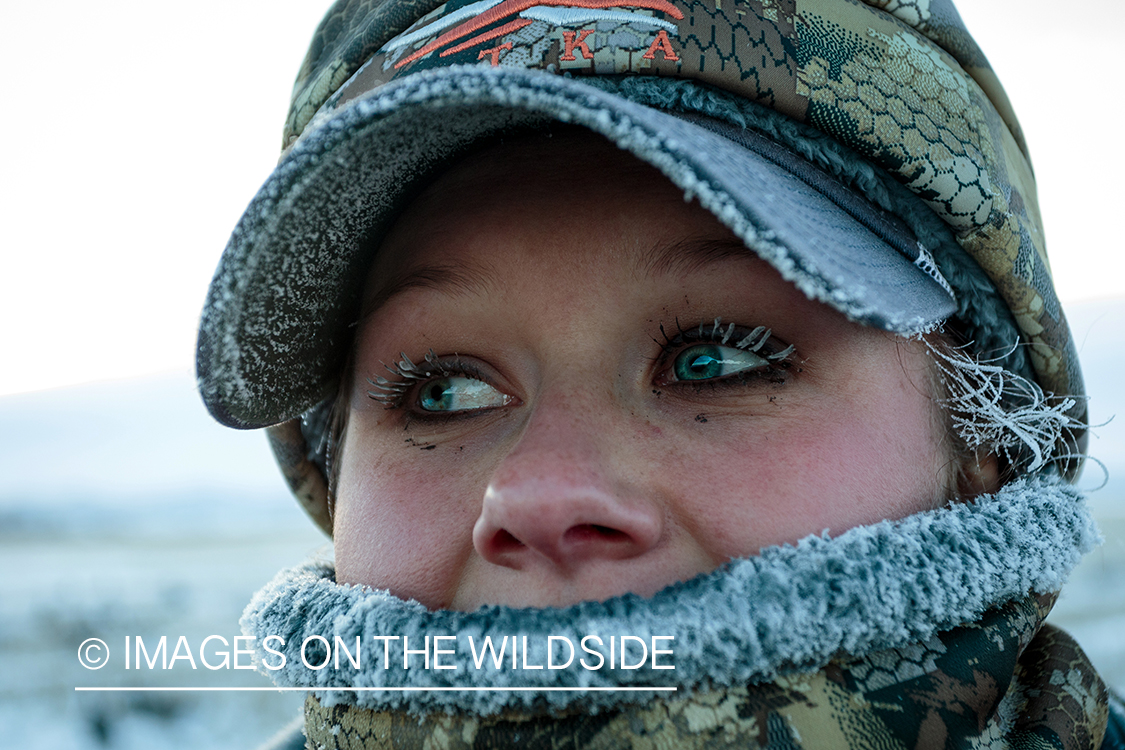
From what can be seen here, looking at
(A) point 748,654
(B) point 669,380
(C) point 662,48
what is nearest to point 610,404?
(B) point 669,380

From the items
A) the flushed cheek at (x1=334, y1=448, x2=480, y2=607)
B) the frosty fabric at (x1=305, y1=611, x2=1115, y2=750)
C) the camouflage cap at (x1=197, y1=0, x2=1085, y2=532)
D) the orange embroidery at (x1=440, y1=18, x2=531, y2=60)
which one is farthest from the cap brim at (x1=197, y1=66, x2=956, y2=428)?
the frosty fabric at (x1=305, y1=611, x2=1115, y2=750)

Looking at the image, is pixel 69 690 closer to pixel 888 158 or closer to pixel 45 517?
pixel 45 517

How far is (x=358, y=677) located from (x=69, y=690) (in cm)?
416

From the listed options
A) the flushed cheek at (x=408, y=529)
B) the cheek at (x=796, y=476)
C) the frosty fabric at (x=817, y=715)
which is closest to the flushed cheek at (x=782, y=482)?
the cheek at (x=796, y=476)

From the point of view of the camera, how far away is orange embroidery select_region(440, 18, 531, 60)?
845 mm

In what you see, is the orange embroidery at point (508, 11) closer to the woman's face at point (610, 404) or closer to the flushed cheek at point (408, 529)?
the woman's face at point (610, 404)

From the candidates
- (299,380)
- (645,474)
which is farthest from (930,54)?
(299,380)

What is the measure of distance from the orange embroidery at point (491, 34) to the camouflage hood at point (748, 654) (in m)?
0.64

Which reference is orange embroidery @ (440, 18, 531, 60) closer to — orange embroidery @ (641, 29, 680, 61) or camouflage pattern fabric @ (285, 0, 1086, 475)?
camouflage pattern fabric @ (285, 0, 1086, 475)

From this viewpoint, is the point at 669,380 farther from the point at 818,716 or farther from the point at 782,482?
the point at 818,716

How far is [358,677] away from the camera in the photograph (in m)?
0.76

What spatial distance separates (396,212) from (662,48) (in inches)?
15.9

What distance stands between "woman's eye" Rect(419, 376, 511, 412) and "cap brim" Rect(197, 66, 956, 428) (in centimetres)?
19

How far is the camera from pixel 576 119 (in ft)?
2.12
